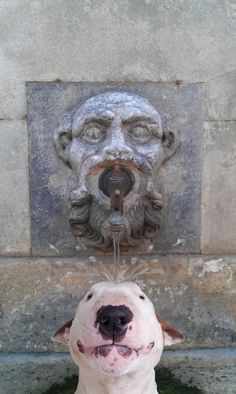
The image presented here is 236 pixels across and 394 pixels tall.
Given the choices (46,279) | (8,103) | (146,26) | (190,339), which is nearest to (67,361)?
(46,279)

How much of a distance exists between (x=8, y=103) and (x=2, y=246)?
0.64 metres

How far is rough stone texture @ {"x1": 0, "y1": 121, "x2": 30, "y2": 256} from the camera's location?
275 cm

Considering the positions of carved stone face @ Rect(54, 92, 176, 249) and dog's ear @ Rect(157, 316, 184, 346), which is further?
carved stone face @ Rect(54, 92, 176, 249)

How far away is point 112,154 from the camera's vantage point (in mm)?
2592

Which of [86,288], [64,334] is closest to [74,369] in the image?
[86,288]

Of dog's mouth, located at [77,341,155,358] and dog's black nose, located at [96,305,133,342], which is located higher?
dog's black nose, located at [96,305,133,342]

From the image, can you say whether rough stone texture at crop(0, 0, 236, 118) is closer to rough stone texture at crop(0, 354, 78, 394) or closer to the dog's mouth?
rough stone texture at crop(0, 354, 78, 394)

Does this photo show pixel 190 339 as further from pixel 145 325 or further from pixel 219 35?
pixel 219 35

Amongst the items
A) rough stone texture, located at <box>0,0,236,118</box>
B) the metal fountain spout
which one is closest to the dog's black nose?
the metal fountain spout

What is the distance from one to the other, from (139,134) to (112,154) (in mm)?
178

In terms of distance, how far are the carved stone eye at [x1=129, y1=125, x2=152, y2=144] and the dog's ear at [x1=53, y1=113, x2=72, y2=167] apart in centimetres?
27

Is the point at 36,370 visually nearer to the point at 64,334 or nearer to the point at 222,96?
the point at 64,334

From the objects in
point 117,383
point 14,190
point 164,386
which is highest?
point 14,190

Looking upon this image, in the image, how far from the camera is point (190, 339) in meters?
2.87
